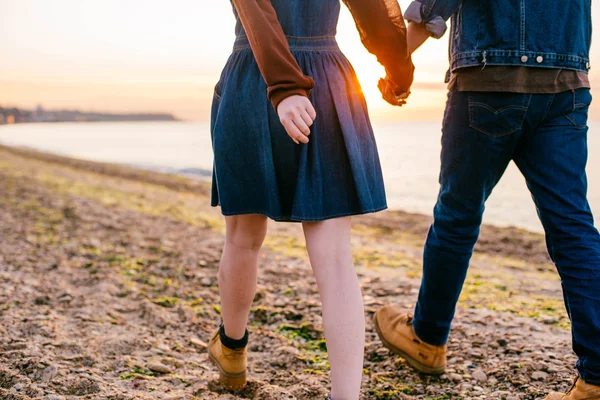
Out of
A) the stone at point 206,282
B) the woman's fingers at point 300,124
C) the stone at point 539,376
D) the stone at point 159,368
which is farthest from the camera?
the stone at point 206,282

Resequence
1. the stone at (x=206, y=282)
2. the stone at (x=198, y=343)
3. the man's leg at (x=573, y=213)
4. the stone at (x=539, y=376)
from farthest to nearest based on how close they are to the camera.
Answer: the stone at (x=206, y=282) → the stone at (x=198, y=343) → the stone at (x=539, y=376) → the man's leg at (x=573, y=213)

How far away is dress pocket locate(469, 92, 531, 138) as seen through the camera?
81.7 inches

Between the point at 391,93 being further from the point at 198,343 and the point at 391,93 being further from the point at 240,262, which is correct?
the point at 198,343

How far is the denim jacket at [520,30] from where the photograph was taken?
2.05m

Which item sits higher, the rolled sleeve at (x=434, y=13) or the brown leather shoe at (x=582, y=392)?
the rolled sleeve at (x=434, y=13)

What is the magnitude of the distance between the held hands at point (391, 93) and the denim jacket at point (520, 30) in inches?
9.5

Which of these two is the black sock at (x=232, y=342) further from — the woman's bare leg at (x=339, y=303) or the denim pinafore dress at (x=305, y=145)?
the denim pinafore dress at (x=305, y=145)

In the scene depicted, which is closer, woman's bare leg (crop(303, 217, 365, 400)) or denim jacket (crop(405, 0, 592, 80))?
woman's bare leg (crop(303, 217, 365, 400))

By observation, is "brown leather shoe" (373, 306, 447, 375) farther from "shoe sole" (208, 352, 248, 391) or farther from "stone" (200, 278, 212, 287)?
"stone" (200, 278, 212, 287)

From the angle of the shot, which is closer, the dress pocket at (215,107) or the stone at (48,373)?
the dress pocket at (215,107)

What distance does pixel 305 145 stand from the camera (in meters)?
1.84

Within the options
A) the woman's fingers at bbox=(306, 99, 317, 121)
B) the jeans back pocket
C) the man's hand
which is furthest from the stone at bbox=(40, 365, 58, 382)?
the jeans back pocket

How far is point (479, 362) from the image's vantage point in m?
2.79

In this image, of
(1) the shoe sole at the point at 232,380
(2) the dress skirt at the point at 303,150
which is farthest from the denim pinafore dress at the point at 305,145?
(1) the shoe sole at the point at 232,380
